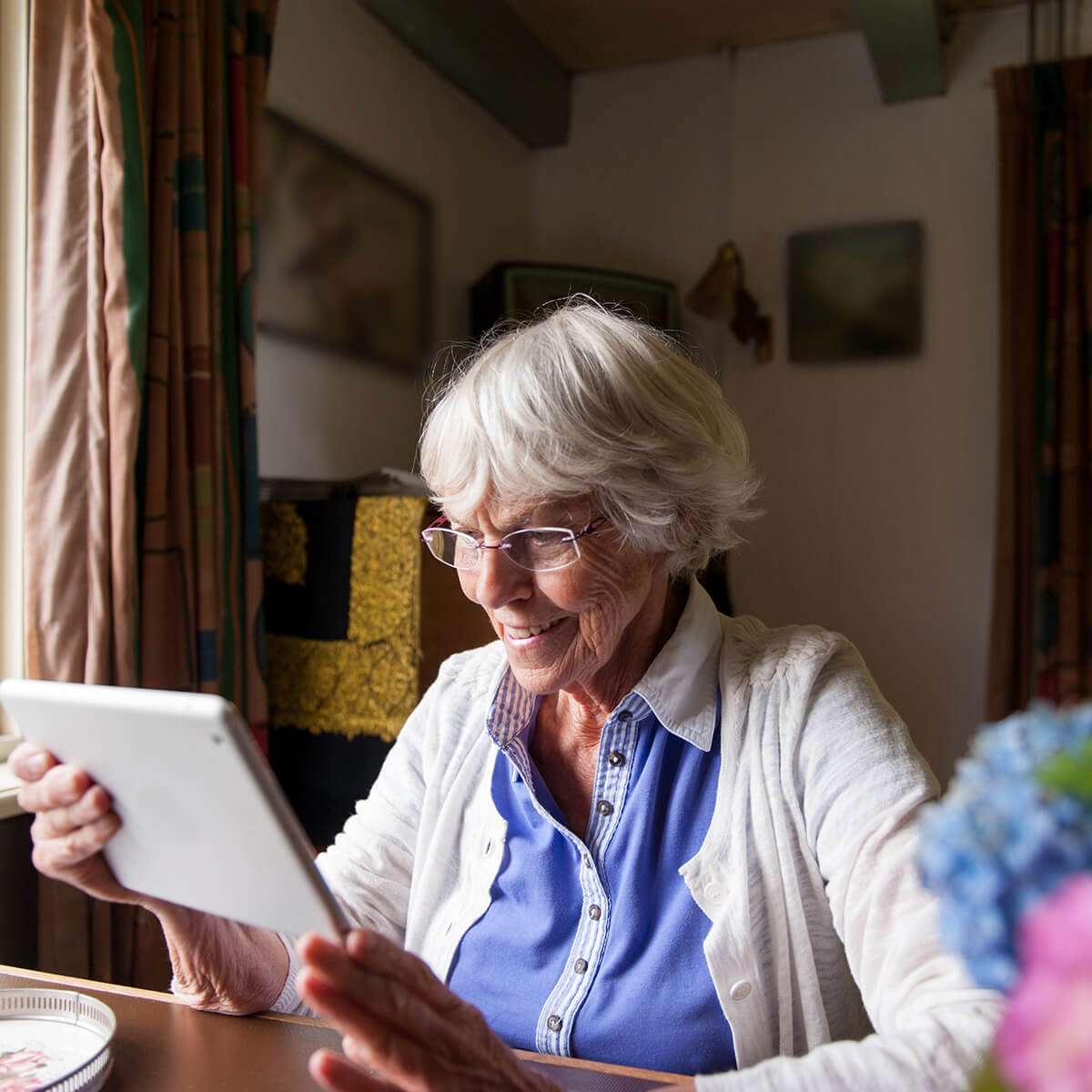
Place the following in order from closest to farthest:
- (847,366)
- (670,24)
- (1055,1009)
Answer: (1055,1009), (670,24), (847,366)

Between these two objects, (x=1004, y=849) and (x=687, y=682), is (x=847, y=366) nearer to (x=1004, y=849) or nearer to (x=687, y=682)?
(x=687, y=682)

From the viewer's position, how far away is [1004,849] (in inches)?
12.5

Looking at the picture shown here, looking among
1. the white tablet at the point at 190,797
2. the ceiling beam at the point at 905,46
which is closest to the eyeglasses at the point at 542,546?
the white tablet at the point at 190,797

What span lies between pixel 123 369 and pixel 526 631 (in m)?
1.03

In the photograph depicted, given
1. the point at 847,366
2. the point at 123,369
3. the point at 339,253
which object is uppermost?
the point at 339,253

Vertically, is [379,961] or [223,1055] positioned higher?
[379,961]

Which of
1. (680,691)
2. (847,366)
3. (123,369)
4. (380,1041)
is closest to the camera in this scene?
(380,1041)

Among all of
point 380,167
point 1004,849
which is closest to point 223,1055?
point 1004,849

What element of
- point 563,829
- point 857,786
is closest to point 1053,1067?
point 857,786

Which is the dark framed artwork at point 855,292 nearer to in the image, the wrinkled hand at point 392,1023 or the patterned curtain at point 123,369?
the patterned curtain at point 123,369

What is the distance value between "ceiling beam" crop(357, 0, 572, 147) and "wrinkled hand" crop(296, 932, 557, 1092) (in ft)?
9.37

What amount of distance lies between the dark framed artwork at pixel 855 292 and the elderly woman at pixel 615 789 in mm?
2678

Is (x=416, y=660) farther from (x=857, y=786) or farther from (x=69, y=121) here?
(x=857, y=786)

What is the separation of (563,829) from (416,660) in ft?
3.48
